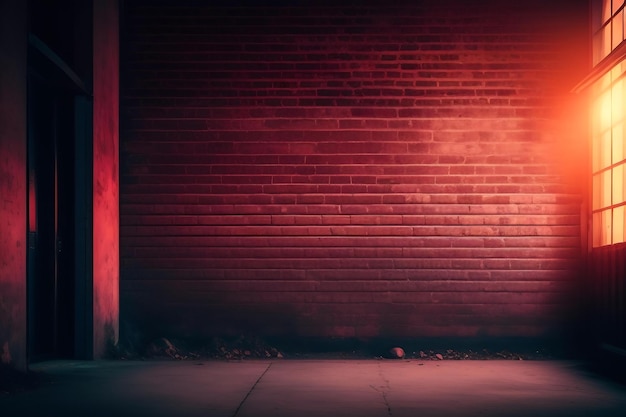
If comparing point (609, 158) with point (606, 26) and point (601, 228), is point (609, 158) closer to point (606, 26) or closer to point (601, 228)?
point (601, 228)

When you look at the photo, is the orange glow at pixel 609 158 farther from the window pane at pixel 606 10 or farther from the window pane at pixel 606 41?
the window pane at pixel 606 10

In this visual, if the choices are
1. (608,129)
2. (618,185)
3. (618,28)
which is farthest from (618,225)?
(618,28)

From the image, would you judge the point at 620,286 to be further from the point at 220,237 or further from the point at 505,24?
the point at 220,237

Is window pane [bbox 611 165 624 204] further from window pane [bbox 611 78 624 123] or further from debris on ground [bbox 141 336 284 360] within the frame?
debris on ground [bbox 141 336 284 360]

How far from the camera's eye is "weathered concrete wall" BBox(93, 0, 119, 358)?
32.1ft

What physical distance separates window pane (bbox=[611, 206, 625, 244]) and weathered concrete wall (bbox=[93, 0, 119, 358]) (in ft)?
20.9

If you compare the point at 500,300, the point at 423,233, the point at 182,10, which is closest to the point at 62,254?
the point at 182,10

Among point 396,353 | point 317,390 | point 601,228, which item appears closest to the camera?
point 317,390

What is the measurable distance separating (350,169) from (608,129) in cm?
336

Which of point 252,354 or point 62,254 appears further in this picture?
point 252,354

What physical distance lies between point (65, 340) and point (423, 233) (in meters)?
4.85

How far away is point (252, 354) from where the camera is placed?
34.8 ft

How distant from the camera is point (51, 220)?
943 cm

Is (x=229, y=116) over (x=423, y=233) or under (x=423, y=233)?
over
